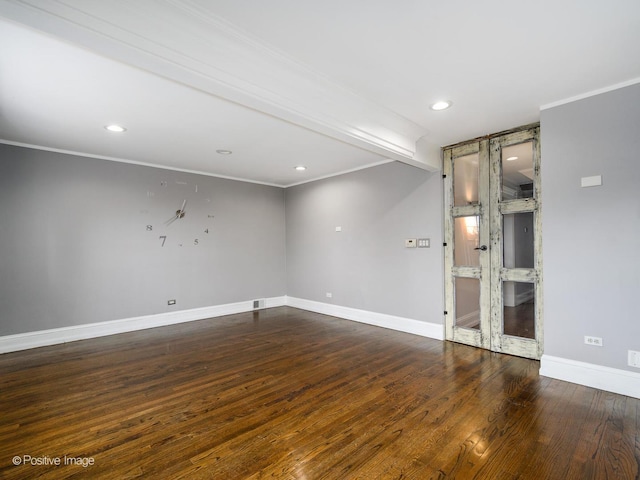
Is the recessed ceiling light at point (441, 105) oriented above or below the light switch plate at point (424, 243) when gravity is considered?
above

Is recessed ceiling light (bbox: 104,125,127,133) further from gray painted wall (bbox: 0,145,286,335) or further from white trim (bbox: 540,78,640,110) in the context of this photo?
white trim (bbox: 540,78,640,110)

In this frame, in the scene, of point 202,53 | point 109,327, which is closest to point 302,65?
point 202,53

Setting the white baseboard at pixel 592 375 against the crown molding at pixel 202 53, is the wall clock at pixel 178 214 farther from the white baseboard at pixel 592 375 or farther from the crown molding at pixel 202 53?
the white baseboard at pixel 592 375

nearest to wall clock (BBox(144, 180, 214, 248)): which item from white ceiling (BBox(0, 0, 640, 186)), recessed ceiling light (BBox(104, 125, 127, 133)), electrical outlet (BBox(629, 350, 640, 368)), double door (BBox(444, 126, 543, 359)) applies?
white ceiling (BBox(0, 0, 640, 186))

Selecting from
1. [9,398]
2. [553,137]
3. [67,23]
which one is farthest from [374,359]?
[67,23]

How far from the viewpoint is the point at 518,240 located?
151 inches

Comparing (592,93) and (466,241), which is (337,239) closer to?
(466,241)

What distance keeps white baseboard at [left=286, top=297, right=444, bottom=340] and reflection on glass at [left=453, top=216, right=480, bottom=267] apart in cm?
101

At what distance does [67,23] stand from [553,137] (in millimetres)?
4111

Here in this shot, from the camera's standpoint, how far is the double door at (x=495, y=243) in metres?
3.69

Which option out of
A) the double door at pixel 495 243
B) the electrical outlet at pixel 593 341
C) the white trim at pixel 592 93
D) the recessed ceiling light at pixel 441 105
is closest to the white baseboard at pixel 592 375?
the electrical outlet at pixel 593 341

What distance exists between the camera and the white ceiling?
1.93m

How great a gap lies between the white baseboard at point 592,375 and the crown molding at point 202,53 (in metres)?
3.08

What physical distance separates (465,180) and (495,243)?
98 centimetres
